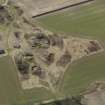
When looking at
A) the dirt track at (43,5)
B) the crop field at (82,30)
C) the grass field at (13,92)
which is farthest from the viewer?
the dirt track at (43,5)

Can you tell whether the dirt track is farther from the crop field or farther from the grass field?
the grass field

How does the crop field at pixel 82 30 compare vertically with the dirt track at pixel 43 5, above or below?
below

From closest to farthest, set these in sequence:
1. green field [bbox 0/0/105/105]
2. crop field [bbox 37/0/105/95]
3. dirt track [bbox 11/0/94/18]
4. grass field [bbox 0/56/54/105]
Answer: grass field [bbox 0/56/54/105] → green field [bbox 0/0/105/105] → crop field [bbox 37/0/105/95] → dirt track [bbox 11/0/94/18]

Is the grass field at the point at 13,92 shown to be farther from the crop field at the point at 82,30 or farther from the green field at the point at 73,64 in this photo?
the crop field at the point at 82,30

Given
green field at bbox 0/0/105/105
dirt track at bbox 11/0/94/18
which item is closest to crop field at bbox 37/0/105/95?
green field at bbox 0/0/105/105

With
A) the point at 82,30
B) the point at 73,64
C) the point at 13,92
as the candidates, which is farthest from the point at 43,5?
the point at 13,92

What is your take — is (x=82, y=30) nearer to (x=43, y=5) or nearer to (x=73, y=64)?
(x=73, y=64)

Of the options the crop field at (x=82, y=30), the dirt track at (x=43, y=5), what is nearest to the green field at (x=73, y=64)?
the crop field at (x=82, y=30)
